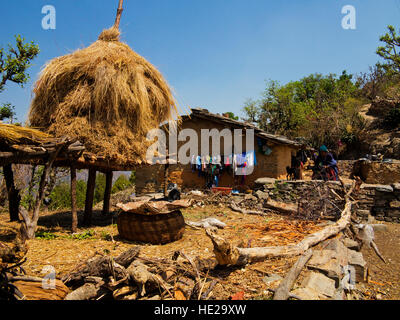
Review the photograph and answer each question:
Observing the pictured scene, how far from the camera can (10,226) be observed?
18.0 feet

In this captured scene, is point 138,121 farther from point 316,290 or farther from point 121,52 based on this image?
point 316,290

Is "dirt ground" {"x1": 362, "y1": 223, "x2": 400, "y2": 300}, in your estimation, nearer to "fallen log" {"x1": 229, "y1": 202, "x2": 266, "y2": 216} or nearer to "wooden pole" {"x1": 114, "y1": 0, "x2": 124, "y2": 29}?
"fallen log" {"x1": 229, "y1": 202, "x2": 266, "y2": 216}

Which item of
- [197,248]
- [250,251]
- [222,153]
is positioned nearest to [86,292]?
[250,251]

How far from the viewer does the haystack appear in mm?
5508

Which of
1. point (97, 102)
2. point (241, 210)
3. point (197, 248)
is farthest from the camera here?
point (241, 210)

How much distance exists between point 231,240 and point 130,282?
2561mm

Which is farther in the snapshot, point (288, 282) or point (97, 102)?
point (97, 102)

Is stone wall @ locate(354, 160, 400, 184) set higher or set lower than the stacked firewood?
higher

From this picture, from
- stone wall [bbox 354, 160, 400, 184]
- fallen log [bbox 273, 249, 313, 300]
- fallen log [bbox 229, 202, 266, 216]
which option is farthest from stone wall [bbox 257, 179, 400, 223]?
fallen log [bbox 273, 249, 313, 300]

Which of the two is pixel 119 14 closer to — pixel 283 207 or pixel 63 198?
pixel 283 207

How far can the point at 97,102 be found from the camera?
559 cm

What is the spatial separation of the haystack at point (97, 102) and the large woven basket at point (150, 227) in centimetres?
147

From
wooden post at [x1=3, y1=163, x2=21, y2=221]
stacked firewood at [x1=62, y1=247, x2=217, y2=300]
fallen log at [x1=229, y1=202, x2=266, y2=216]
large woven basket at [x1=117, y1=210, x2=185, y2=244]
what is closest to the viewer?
stacked firewood at [x1=62, y1=247, x2=217, y2=300]

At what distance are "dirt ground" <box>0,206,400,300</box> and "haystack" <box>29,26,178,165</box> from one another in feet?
5.87
